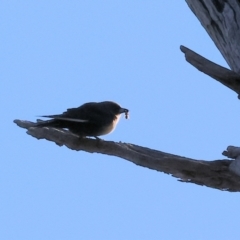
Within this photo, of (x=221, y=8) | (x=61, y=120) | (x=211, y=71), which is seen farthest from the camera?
(x=61, y=120)

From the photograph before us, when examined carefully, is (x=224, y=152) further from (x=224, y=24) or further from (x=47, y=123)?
(x=47, y=123)

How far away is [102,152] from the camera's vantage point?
18.4ft

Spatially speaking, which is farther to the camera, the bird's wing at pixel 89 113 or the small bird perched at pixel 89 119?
the bird's wing at pixel 89 113

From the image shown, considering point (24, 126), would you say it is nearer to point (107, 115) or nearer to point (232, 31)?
point (107, 115)

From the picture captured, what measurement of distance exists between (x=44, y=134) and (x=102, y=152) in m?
0.81

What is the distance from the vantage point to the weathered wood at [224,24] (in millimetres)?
4965

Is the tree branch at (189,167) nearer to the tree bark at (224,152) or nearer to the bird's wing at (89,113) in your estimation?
the tree bark at (224,152)

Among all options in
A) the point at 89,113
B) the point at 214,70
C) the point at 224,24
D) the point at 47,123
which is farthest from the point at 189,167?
the point at 89,113

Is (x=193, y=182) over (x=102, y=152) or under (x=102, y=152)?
under

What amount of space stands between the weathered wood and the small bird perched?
221cm

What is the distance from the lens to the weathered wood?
16.3ft

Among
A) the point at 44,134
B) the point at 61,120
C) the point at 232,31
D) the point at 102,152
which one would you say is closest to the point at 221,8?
the point at 232,31

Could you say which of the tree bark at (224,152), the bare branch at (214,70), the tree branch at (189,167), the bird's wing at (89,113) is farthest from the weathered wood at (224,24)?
the bird's wing at (89,113)

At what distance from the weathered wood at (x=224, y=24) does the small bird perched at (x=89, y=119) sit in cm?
221
